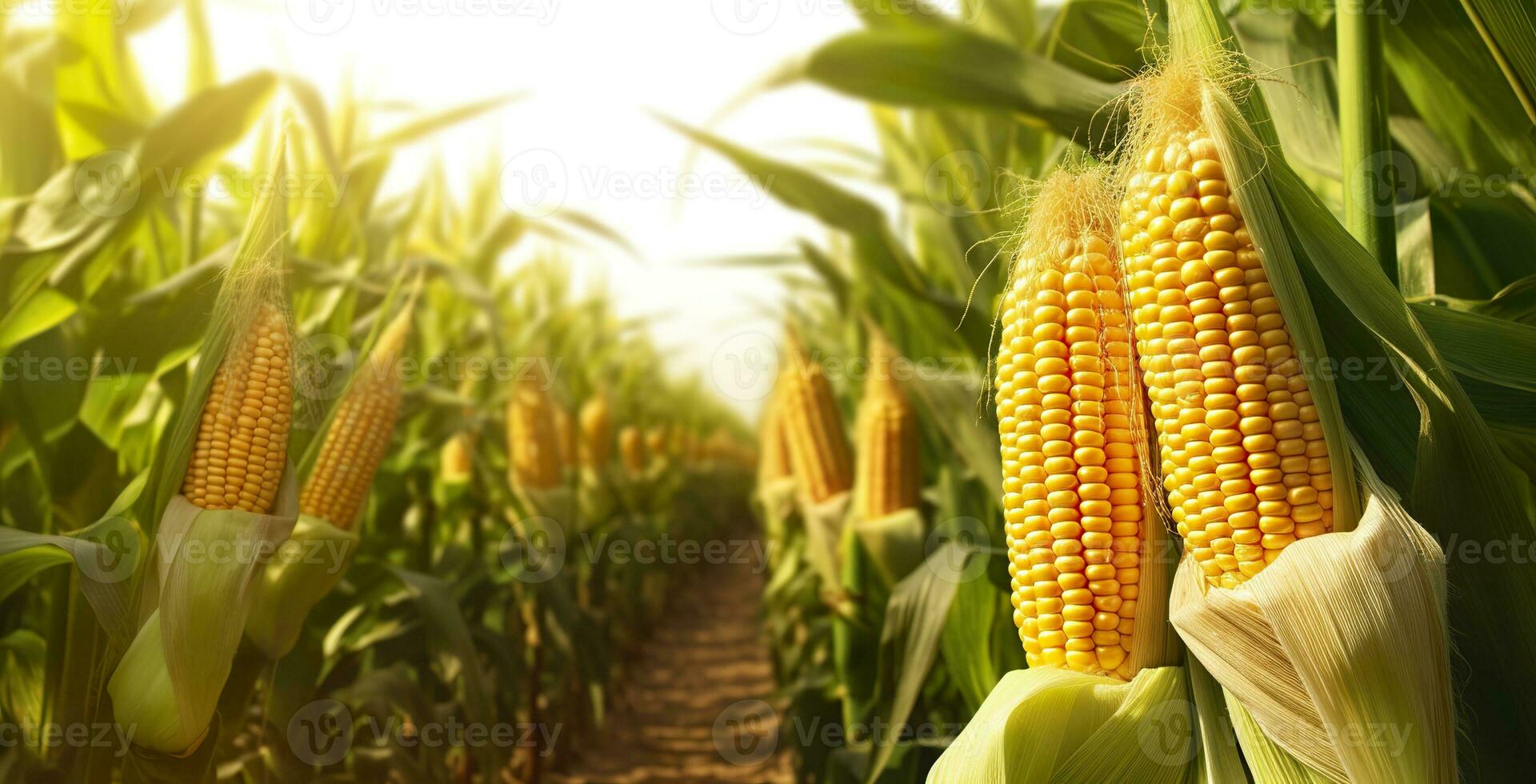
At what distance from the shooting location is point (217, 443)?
1.94m

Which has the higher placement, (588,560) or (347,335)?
(347,335)

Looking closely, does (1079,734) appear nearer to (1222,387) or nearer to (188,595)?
(1222,387)

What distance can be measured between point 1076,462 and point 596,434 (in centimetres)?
618

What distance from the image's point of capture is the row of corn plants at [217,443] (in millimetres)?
1911

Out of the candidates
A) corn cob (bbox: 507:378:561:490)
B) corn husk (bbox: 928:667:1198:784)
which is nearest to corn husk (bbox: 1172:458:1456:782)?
corn husk (bbox: 928:667:1198:784)

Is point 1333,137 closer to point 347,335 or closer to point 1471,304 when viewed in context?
point 1471,304

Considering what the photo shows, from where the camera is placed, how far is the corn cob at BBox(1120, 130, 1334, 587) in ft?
3.59

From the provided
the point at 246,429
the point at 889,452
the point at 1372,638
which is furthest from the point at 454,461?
the point at 1372,638

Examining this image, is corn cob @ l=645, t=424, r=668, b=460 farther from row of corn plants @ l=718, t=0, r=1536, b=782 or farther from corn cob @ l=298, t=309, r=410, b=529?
row of corn plants @ l=718, t=0, r=1536, b=782

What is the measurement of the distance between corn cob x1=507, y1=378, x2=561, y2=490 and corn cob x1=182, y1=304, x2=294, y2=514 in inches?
110

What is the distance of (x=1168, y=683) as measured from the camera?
126 cm

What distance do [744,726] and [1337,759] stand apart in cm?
610

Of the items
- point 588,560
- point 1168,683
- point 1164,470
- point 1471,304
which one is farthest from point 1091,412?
point 588,560

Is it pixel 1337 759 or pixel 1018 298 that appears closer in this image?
pixel 1337 759
